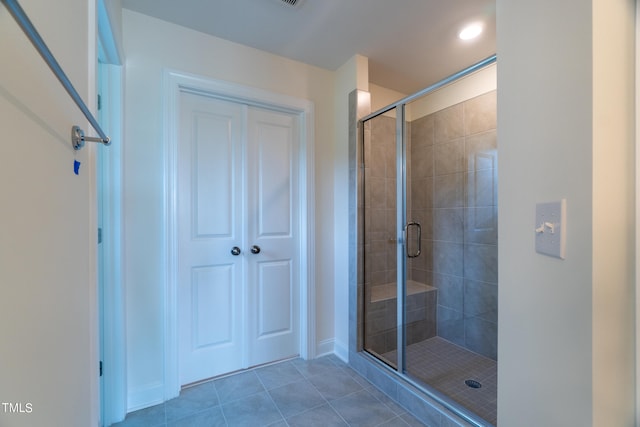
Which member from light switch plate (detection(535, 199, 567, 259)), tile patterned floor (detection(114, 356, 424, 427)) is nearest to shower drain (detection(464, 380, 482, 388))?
tile patterned floor (detection(114, 356, 424, 427))

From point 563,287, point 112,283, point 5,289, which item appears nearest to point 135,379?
point 112,283

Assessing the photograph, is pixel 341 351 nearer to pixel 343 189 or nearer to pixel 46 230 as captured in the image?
pixel 343 189

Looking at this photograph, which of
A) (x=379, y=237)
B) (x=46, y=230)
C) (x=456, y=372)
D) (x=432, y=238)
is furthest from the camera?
(x=432, y=238)

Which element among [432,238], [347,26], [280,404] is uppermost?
[347,26]

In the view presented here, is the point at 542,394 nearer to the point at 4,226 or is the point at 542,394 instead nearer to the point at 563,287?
the point at 563,287

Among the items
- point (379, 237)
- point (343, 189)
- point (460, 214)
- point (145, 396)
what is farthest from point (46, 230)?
point (460, 214)

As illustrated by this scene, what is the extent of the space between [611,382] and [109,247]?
2163 millimetres

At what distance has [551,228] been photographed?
0.71 meters

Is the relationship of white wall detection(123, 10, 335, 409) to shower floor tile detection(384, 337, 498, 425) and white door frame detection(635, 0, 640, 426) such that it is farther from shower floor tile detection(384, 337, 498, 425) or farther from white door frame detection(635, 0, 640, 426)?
white door frame detection(635, 0, 640, 426)

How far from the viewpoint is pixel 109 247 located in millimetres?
1520

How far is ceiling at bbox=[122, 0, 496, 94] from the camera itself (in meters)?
1.62

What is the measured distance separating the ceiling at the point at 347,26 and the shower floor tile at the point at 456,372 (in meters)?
2.36

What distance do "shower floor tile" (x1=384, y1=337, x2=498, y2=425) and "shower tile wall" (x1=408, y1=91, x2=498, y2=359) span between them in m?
0.12

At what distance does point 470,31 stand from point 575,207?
181 cm
